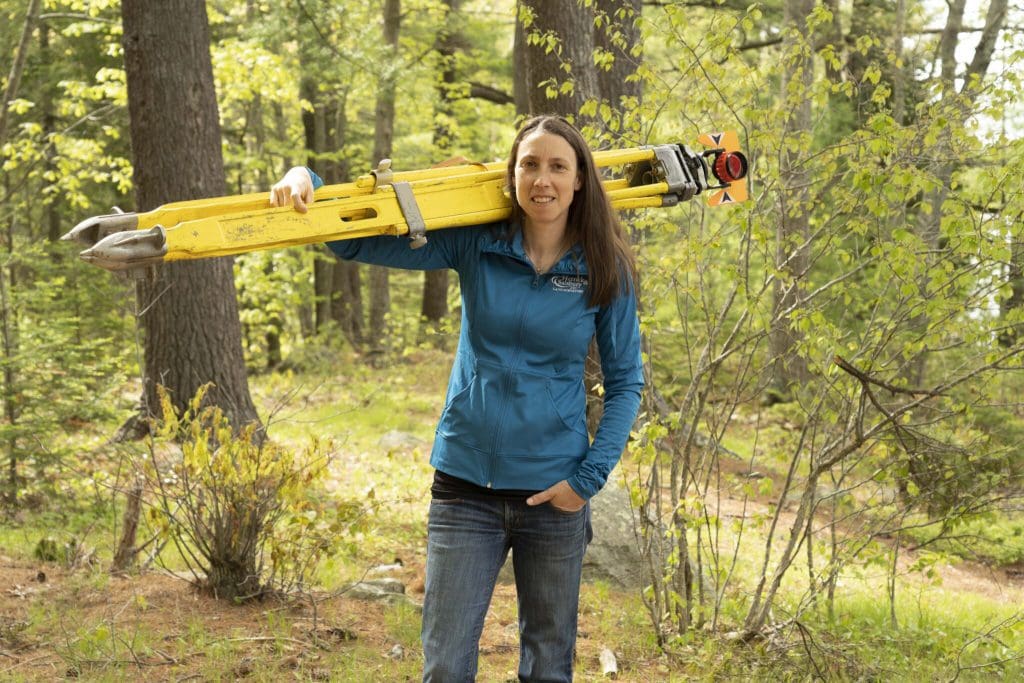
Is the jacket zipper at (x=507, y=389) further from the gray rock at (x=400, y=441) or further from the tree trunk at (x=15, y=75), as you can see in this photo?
the gray rock at (x=400, y=441)

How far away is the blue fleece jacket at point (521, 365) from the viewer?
2.77m

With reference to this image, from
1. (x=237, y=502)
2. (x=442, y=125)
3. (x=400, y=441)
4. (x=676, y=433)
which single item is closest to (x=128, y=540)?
(x=237, y=502)

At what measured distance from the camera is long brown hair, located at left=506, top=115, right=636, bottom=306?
2.86 meters

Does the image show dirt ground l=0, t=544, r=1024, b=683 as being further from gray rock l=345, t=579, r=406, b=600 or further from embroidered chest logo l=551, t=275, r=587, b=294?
embroidered chest logo l=551, t=275, r=587, b=294

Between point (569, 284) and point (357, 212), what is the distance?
0.68 meters

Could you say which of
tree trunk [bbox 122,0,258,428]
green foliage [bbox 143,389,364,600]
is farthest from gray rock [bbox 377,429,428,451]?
green foliage [bbox 143,389,364,600]

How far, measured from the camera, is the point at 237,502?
4742 mm

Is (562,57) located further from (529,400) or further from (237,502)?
(529,400)

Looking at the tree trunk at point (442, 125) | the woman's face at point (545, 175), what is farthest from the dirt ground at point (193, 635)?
the tree trunk at point (442, 125)

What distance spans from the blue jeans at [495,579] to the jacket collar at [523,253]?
2.38 feet

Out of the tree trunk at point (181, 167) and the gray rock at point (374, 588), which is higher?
the tree trunk at point (181, 167)

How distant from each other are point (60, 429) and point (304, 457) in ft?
7.85

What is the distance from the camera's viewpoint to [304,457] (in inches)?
191

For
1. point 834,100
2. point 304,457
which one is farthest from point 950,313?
point 834,100
